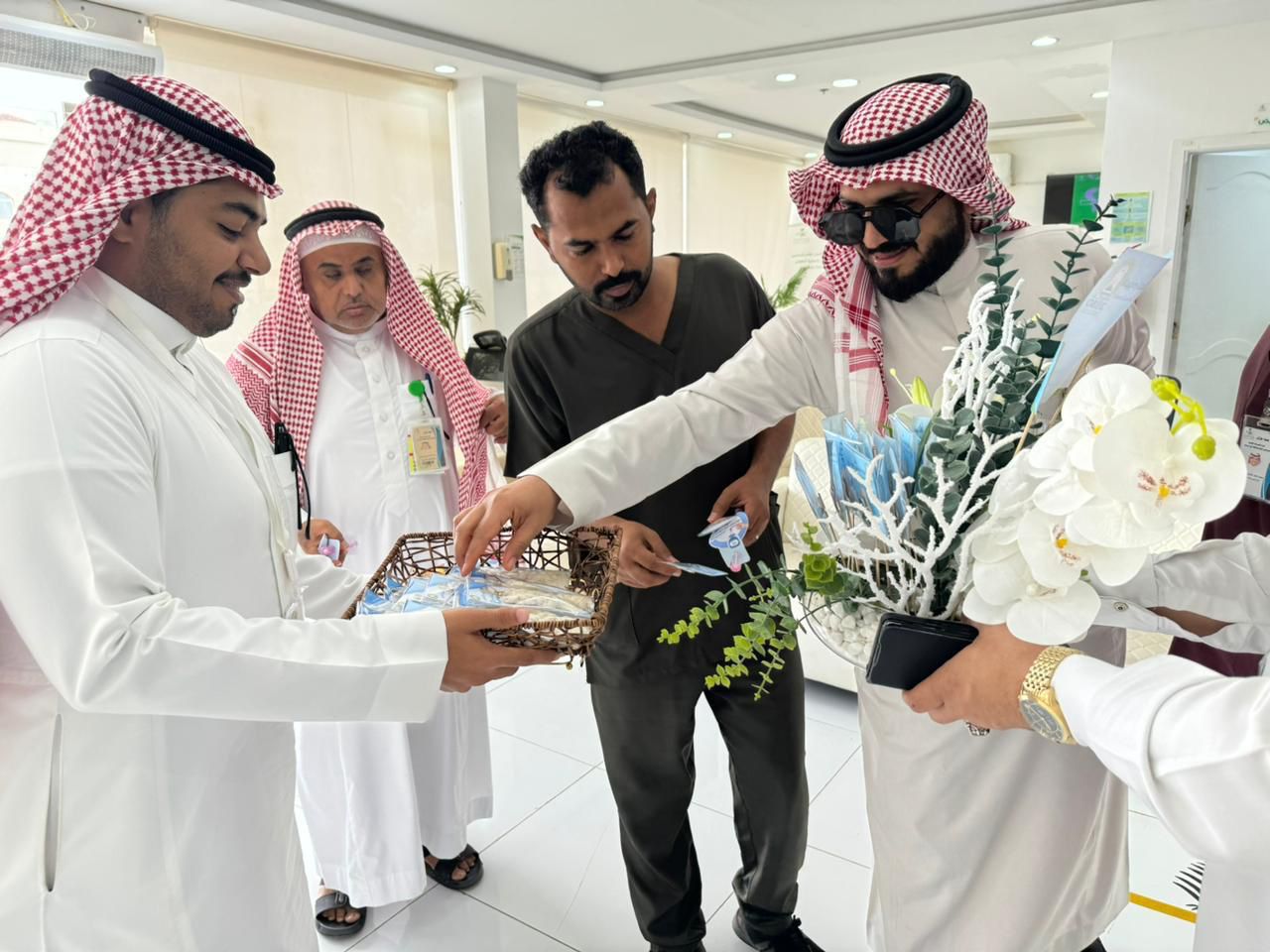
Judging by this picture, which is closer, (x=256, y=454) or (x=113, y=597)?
(x=113, y=597)

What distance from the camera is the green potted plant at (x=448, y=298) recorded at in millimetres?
5223

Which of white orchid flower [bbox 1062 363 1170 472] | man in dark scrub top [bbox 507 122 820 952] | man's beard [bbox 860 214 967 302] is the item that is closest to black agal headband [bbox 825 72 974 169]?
man's beard [bbox 860 214 967 302]

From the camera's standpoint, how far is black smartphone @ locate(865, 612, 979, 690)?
0.86 metres

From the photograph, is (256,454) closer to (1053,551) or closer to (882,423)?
(882,423)

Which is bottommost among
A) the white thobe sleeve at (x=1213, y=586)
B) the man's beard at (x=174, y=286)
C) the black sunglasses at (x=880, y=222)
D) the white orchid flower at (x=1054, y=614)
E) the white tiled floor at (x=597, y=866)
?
the white tiled floor at (x=597, y=866)

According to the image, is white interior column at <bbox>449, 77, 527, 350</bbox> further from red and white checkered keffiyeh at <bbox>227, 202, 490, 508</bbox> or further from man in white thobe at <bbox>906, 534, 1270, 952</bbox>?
man in white thobe at <bbox>906, 534, 1270, 952</bbox>

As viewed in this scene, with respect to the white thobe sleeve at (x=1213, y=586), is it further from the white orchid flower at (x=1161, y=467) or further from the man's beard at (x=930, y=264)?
the man's beard at (x=930, y=264)

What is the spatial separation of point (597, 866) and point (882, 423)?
1573 mm

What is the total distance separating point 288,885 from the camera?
49.5 inches

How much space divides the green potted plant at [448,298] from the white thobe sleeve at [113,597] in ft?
13.9

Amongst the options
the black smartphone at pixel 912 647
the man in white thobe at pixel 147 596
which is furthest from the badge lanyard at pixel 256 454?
the black smartphone at pixel 912 647

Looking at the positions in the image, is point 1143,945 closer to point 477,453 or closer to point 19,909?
point 477,453

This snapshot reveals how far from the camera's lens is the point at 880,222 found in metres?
1.25

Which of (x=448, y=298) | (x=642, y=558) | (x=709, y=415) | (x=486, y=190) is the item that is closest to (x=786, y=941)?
(x=642, y=558)
